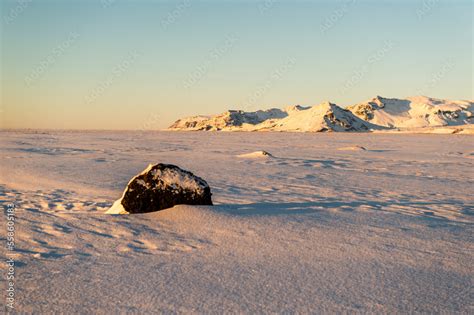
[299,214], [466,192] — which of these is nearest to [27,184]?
A: [299,214]

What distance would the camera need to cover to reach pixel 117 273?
361 cm

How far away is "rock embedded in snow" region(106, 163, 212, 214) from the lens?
→ 600 cm

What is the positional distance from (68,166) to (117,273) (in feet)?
37.2

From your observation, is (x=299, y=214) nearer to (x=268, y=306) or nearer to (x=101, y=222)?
(x=101, y=222)
